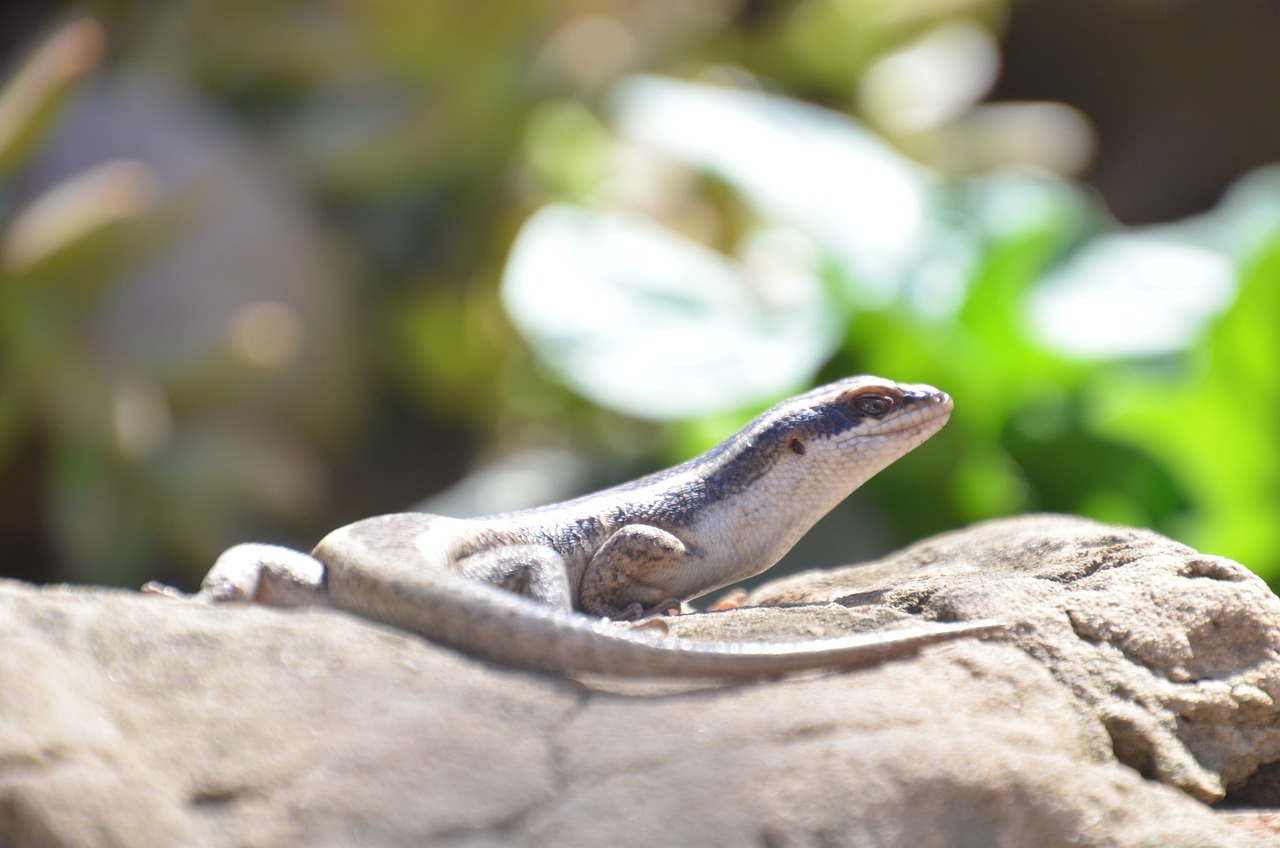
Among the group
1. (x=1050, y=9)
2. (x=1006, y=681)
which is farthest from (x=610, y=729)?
(x=1050, y=9)

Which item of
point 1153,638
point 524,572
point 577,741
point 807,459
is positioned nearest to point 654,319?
point 807,459

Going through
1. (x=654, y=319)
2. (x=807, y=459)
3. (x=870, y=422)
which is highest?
(x=654, y=319)

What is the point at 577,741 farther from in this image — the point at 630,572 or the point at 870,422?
the point at 870,422

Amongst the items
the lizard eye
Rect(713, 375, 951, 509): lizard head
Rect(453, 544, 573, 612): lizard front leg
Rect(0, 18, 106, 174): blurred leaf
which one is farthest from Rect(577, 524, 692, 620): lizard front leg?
Rect(0, 18, 106, 174): blurred leaf

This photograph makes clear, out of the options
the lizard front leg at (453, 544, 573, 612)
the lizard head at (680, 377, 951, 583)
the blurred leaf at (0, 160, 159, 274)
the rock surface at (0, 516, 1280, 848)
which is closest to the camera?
the rock surface at (0, 516, 1280, 848)

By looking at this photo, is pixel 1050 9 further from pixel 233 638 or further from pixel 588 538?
pixel 233 638

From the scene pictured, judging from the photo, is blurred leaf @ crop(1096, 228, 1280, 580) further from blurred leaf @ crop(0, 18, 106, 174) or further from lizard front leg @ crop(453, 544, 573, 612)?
blurred leaf @ crop(0, 18, 106, 174)
